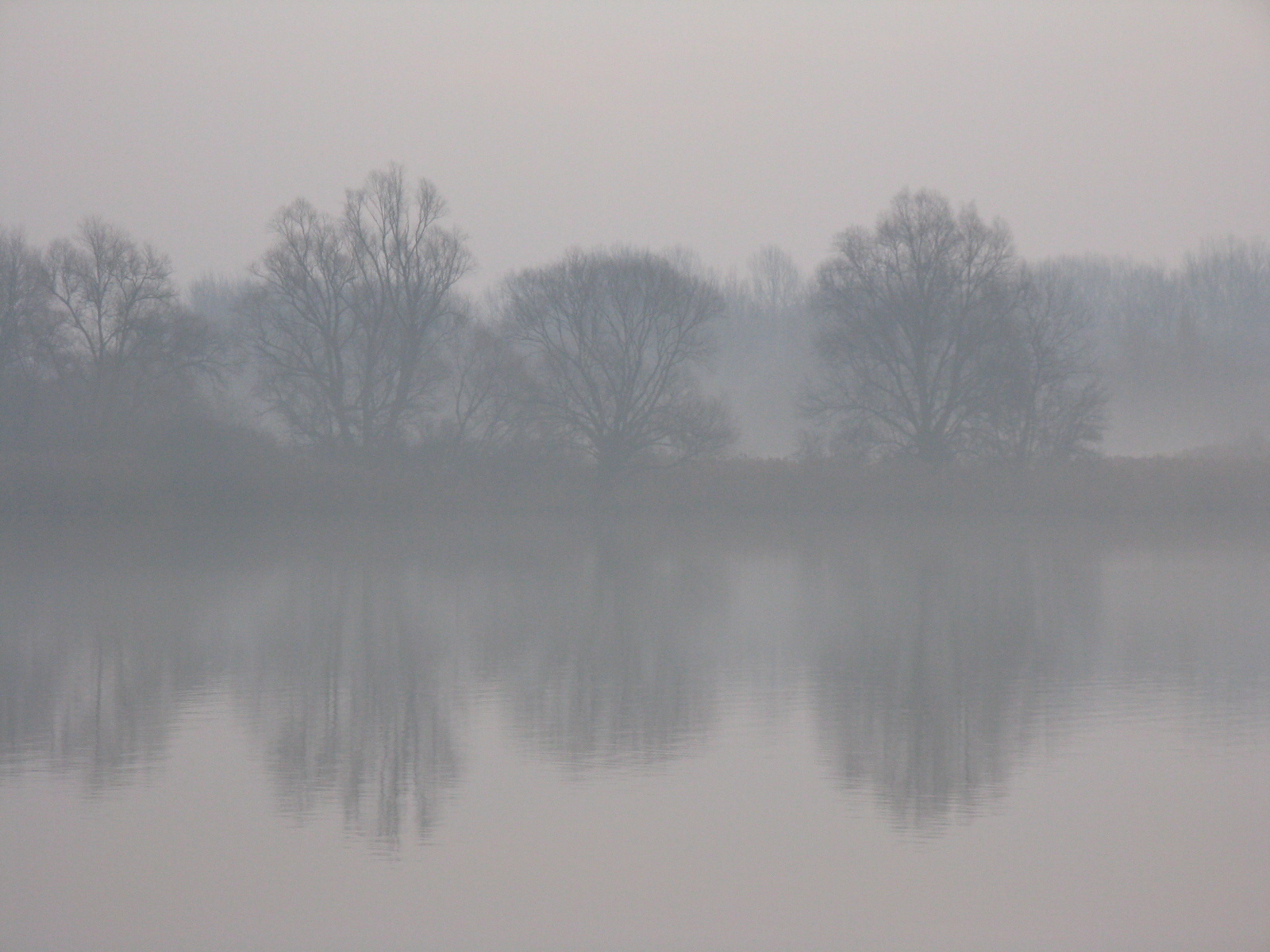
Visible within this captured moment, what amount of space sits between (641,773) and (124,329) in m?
32.7

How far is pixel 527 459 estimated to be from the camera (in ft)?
129

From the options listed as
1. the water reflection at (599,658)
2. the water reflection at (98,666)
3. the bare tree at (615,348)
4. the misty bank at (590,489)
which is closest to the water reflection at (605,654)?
the water reflection at (599,658)

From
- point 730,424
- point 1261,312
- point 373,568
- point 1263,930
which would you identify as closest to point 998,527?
point 730,424

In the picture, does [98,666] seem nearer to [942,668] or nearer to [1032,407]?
[942,668]

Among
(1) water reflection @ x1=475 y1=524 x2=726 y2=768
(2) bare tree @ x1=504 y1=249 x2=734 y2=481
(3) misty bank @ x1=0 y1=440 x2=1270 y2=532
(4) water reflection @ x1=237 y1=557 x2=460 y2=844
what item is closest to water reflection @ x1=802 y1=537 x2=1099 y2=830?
(1) water reflection @ x1=475 y1=524 x2=726 y2=768

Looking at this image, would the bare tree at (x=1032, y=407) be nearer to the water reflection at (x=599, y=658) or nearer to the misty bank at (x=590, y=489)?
the misty bank at (x=590, y=489)

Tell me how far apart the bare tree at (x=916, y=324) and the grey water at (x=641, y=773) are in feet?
60.0

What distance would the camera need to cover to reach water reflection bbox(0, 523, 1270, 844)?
10.7 m

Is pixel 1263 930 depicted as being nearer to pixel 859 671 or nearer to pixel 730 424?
pixel 859 671

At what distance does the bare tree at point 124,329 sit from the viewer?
125 ft

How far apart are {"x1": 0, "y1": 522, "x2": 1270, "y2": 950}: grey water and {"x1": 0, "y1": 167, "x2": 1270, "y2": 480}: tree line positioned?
18.2m

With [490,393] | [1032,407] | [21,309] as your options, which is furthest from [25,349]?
[1032,407]

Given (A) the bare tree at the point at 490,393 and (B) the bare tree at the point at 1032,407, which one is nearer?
(B) the bare tree at the point at 1032,407

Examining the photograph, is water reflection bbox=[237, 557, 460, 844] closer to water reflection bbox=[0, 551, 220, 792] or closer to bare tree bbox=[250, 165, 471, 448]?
water reflection bbox=[0, 551, 220, 792]
